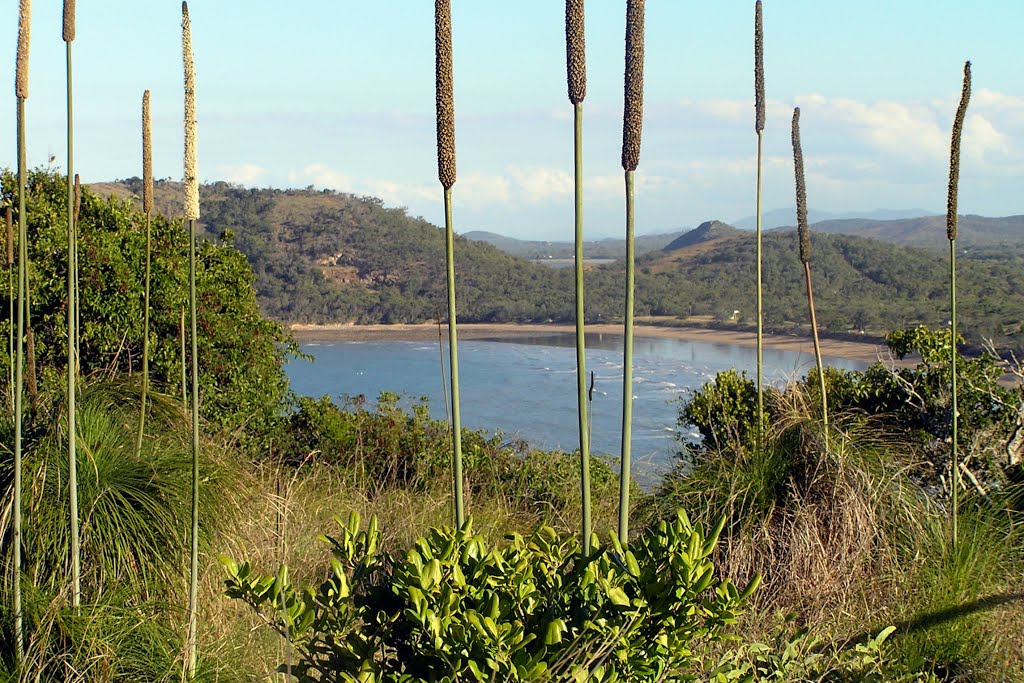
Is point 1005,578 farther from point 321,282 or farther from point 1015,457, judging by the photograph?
point 321,282

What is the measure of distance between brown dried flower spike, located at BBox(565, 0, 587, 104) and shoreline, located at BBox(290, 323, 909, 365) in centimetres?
2576

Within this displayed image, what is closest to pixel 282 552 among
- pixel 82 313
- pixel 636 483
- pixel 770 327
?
pixel 636 483

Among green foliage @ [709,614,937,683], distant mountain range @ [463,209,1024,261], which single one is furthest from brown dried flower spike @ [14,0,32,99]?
distant mountain range @ [463,209,1024,261]

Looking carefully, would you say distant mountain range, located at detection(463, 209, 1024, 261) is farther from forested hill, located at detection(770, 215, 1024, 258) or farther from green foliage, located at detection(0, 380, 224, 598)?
green foliage, located at detection(0, 380, 224, 598)

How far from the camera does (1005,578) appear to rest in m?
5.14

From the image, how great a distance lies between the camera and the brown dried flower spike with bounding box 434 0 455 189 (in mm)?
3352

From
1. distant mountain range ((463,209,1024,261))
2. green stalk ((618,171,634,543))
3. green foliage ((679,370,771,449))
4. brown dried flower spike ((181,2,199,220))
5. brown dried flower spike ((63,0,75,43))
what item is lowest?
green foliage ((679,370,771,449))

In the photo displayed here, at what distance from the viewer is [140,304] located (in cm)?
912

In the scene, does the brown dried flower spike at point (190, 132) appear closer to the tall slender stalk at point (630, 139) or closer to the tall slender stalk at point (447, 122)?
the tall slender stalk at point (447, 122)

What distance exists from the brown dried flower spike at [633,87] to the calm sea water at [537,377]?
24.8 feet

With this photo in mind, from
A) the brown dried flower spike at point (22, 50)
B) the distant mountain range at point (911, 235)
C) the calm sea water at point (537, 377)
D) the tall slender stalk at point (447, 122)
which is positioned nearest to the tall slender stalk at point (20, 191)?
the brown dried flower spike at point (22, 50)

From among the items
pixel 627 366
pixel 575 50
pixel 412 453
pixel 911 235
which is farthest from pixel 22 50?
pixel 911 235

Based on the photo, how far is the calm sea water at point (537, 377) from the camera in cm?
1861

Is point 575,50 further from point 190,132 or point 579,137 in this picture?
point 190,132
